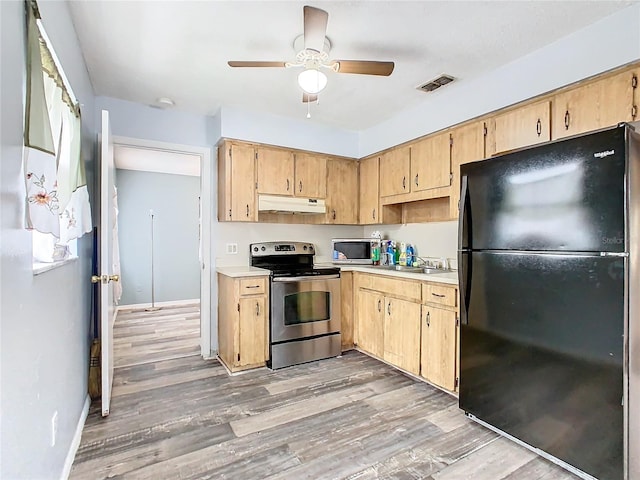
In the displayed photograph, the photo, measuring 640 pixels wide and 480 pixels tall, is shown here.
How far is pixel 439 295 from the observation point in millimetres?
2596

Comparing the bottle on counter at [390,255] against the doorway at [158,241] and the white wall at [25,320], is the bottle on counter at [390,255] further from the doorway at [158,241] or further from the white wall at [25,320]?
the white wall at [25,320]

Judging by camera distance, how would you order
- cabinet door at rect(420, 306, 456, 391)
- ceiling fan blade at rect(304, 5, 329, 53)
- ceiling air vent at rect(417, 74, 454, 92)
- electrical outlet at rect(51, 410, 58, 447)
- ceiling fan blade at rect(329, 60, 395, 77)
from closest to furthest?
electrical outlet at rect(51, 410, 58, 447), ceiling fan blade at rect(304, 5, 329, 53), ceiling fan blade at rect(329, 60, 395, 77), cabinet door at rect(420, 306, 456, 391), ceiling air vent at rect(417, 74, 454, 92)

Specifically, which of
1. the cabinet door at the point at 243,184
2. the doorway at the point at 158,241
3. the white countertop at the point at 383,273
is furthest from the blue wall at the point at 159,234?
the cabinet door at the point at 243,184

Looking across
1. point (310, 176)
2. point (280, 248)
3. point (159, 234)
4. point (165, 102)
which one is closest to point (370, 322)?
point (280, 248)

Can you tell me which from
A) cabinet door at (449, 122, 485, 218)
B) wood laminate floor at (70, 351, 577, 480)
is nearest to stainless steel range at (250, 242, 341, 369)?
wood laminate floor at (70, 351, 577, 480)

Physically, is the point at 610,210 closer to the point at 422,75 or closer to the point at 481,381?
the point at 481,381

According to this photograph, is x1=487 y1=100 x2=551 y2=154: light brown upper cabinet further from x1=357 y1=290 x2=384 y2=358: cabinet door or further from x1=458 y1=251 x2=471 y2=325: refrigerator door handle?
x1=357 y1=290 x2=384 y2=358: cabinet door

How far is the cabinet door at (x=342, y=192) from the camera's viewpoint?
388 cm

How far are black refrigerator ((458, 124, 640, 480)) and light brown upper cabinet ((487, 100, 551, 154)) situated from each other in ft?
1.71

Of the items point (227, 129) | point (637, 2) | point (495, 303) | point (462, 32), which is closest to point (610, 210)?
point (495, 303)

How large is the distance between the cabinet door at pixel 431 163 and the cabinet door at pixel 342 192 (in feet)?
2.92

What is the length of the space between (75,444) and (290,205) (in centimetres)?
249

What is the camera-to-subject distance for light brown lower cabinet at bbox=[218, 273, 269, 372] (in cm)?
302

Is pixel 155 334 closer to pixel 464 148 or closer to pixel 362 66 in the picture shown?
pixel 362 66
